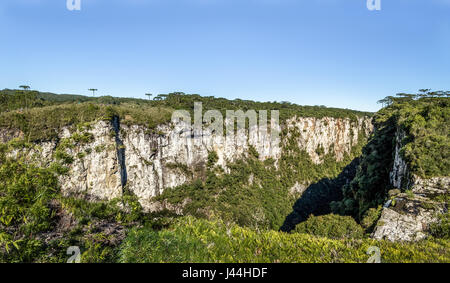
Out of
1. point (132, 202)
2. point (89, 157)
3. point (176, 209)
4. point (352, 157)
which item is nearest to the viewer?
point (132, 202)

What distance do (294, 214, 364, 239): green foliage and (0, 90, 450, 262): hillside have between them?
139 millimetres

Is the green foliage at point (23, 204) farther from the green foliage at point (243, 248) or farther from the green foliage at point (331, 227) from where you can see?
the green foliage at point (331, 227)

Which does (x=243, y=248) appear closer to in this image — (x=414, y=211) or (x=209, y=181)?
(x=414, y=211)

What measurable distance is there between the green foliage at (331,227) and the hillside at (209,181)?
0.46 ft

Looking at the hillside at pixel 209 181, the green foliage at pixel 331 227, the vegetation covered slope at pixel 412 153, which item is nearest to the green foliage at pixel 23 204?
the hillside at pixel 209 181

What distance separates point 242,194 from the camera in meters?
54.8

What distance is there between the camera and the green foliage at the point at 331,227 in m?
16.9

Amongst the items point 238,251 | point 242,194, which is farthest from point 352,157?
point 238,251

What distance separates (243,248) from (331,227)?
14.6m

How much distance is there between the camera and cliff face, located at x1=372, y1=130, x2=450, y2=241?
1077 cm

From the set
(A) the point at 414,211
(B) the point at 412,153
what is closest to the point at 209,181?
(B) the point at 412,153

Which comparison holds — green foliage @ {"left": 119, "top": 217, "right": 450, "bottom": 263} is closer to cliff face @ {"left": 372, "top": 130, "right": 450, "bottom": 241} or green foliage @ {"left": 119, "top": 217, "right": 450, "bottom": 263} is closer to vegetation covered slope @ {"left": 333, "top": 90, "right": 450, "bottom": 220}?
cliff face @ {"left": 372, "top": 130, "right": 450, "bottom": 241}
